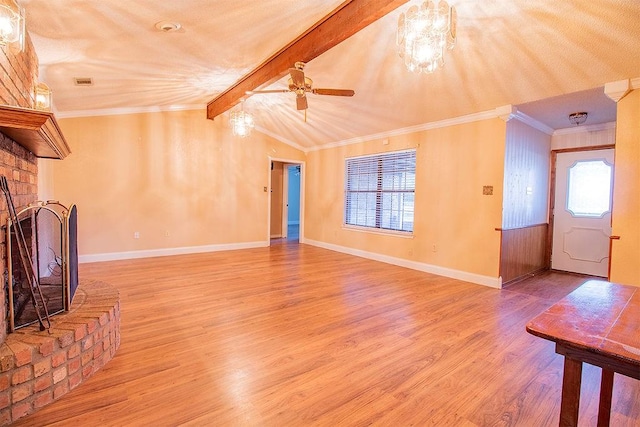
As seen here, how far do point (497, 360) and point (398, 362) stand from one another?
2.45ft

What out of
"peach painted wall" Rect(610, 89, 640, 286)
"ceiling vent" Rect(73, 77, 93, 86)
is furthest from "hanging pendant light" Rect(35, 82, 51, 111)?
"peach painted wall" Rect(610, 89, 640, 286)

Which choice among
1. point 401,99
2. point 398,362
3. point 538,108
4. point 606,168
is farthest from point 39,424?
point 606,168

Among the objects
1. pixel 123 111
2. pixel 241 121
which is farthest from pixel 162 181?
pixel 241 121

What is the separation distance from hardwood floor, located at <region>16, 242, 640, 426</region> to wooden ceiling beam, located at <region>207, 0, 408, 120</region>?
2.56 meters

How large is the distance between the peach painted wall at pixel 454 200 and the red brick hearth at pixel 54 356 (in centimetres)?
429

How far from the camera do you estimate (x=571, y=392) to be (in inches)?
43.4

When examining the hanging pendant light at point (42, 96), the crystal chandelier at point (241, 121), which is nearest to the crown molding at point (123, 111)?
the crystal chandelier at point (241, 121)

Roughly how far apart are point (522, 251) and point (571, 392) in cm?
415

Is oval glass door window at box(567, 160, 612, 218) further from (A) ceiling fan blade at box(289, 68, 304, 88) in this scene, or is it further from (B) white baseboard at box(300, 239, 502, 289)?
(A) ceiling fan blade at box(289, 68, 304, 88)

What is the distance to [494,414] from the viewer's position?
1674 mm

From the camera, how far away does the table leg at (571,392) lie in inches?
42.2

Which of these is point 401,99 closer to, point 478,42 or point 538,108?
point 478,42

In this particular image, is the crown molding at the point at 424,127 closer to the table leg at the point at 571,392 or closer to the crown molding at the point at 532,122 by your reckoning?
the crown molding at the point at 532,122

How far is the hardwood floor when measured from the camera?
1.66 metres
